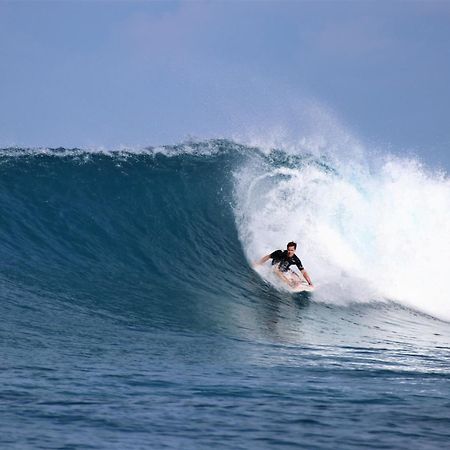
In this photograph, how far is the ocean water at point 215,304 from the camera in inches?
220

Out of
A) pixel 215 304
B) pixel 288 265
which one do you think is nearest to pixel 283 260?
pixel 288 265

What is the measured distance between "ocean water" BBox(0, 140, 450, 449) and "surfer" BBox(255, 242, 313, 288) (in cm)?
26

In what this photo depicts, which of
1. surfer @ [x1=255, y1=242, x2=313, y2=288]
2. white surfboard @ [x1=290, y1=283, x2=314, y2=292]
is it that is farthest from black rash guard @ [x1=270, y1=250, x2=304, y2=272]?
white surfboard @ [x1=290, y1=283, x2=314, y2=292]

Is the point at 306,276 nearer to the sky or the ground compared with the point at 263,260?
nearer to the ground

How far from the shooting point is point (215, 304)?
38.8 ft

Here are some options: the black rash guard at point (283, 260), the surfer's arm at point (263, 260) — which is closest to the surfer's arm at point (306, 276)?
the black rash guard at point (283, 260)

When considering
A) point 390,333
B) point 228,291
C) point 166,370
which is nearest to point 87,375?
point 166,370

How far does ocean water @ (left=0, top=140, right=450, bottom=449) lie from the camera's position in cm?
559

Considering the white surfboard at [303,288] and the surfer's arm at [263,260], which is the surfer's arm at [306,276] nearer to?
the white surfboard at [303,288]

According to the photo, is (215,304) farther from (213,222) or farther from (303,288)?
(213,222)

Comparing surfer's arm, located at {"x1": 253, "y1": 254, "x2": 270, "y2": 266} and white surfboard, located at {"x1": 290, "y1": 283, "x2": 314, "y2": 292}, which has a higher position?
surfer's arm, located at {"x1": 253, "y1": 254, "x2": 270, "y2": 266}

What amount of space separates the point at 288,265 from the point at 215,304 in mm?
2551

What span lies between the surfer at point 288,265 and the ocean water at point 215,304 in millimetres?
259

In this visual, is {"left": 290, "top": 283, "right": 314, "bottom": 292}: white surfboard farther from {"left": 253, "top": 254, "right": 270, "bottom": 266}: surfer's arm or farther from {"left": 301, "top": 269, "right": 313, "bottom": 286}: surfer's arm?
{"left": 253, "top": 254, "right": 270, "bottom": 266}: surfer's arm
